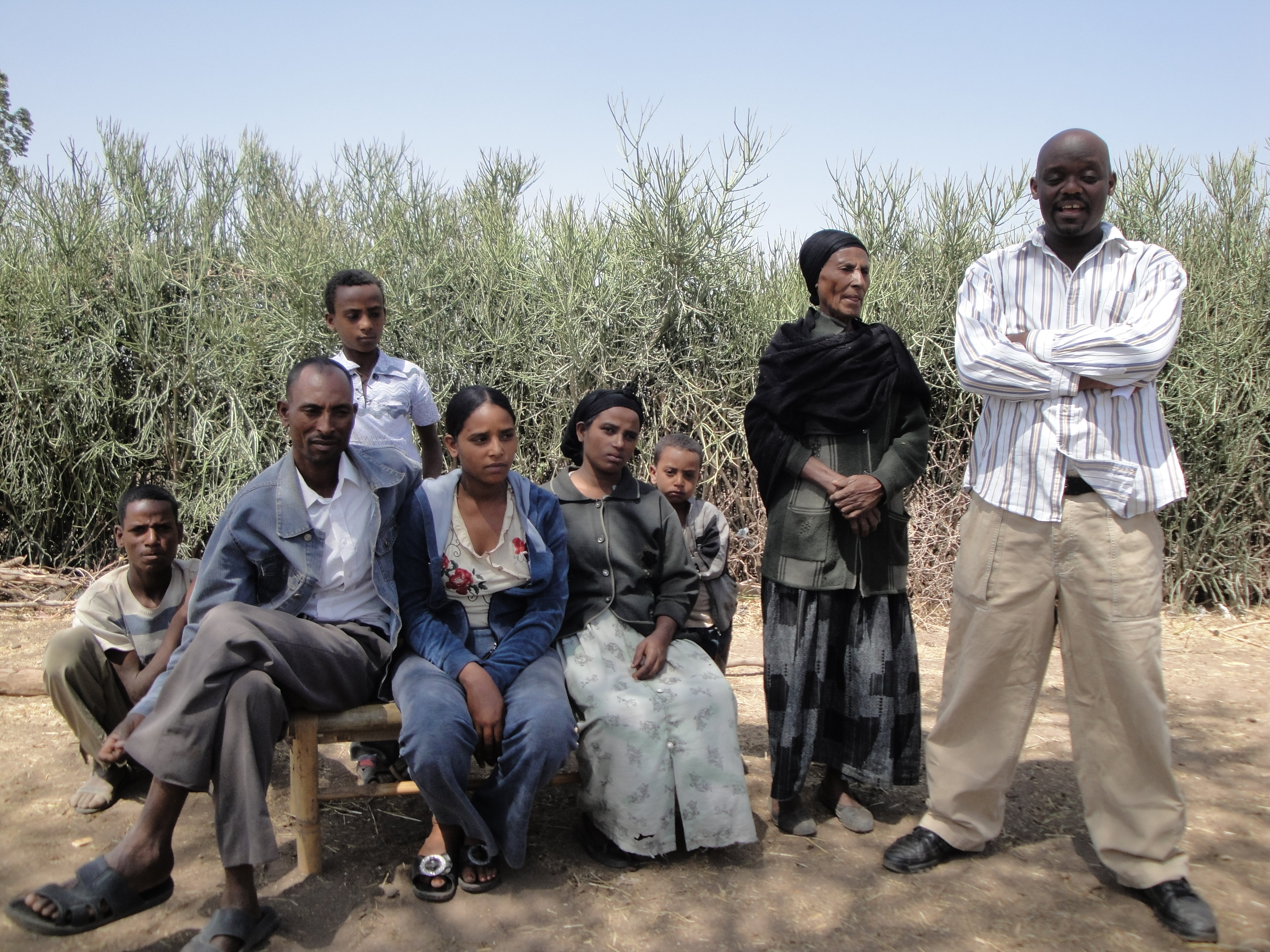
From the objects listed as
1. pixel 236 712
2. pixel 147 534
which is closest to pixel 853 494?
pixel 236 712

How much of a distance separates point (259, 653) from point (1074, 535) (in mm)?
2332

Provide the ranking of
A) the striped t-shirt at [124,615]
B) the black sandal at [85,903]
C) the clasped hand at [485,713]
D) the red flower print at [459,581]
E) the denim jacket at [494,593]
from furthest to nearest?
1. the striped t-shirt at [124,615]
2. the red flower print at [459,581]
3. the denim jacket at [494,593]
4. the clasped hand at [485,713]
5. the black sandal at [85,903]

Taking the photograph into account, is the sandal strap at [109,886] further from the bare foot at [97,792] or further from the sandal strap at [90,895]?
the bare foot at [97,792]

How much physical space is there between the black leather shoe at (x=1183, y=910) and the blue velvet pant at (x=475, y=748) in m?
1.71

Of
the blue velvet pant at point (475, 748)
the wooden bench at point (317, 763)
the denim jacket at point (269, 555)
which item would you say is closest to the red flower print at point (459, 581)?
the denim jacket at point (269, 555)

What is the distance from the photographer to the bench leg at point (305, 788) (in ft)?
9.23

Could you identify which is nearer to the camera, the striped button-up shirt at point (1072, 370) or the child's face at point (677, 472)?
the striped button-up shirt at point (1072, 370)

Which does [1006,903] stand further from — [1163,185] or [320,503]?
[1163,185]

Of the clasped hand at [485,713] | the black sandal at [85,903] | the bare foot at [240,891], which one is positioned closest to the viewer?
the black sandal at [85,903]

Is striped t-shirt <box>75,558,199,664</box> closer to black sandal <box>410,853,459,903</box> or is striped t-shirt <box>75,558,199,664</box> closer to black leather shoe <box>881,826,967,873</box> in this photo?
black sandal <box>410,853,459,903</box>

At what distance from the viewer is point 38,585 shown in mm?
6730

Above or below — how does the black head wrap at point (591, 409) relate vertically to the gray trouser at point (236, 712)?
above

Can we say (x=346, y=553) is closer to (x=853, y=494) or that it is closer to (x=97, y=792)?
(x=97, y=792)

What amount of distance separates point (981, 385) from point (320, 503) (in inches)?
82.2
